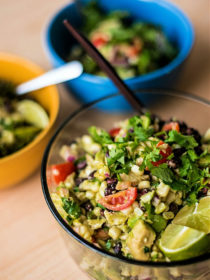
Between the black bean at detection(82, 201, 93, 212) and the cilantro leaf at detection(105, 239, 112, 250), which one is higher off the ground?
the black bean at detection(82, 201, 93, 212)

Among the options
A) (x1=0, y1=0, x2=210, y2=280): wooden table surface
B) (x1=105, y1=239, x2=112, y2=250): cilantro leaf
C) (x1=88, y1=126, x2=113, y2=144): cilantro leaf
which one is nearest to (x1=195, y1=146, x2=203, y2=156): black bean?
(x1=88, y1=126, x2=113, y2=144): cilantro leaf

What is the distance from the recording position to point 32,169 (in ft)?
4.11

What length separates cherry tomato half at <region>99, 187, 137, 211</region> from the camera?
897mm

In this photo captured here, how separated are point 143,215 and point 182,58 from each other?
2.46 ft

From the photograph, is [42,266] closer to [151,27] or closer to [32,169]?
[32,169]

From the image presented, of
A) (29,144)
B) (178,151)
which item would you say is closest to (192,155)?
(178,151)

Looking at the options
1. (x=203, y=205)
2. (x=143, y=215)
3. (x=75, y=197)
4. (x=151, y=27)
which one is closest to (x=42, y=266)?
(x=75, y=197)

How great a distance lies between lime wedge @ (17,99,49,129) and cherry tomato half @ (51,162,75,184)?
27cm

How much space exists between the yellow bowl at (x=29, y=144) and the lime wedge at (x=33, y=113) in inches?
1.3

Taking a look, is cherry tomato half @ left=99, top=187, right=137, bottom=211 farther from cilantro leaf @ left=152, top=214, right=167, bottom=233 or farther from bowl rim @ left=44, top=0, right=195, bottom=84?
bowl rim @ left=44, top=0, right=195, bottom=84

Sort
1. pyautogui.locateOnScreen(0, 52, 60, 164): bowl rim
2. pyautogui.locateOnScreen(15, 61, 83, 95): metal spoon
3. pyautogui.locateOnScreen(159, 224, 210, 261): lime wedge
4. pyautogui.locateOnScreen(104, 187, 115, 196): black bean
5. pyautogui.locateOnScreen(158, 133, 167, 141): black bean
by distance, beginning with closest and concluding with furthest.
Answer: pyautogui.locateOnScreen(159, 224, 210, 261): lime wedge, pyautogui.locateOnScreen(104, 187, 115, 196): black bean, pyautogui.locateOnScreen(158, 133, 167, 141): black bean, pyautogui.locateOnScreen(0, 52, 60, 164): bowl rim, pyautogui.locateOnScreen(15, 61, 83, 95): metal spoon

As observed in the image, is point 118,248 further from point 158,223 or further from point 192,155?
point 192,155

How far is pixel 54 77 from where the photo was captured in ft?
4.41

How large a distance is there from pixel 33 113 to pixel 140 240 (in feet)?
2.36
